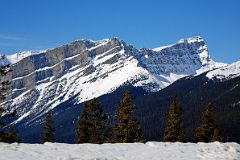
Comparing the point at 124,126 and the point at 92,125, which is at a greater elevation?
the point at 92,125

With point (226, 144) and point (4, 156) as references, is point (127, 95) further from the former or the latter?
point (4, 156)

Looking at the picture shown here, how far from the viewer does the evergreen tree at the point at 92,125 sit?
69.5m

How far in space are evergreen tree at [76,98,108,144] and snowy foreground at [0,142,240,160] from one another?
125ft

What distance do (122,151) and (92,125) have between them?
41.2 meters

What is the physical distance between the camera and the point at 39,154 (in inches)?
1057

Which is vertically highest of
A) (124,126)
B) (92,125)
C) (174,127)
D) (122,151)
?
(92,125)

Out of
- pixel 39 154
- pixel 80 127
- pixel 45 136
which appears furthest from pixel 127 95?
pixel 39 154

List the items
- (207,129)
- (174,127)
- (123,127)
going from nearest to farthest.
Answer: (123,127), (207,129), (174,127)

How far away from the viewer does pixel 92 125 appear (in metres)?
70.1

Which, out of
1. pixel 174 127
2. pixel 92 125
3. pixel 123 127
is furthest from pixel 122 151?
pixel 174 127

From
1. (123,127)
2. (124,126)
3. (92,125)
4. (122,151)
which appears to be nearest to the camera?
(122,151)

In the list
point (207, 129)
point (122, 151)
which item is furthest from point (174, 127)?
point (122, 151)

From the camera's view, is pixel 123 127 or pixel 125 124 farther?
pixel 125 124

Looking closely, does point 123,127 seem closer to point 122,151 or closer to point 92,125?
point 92,125
